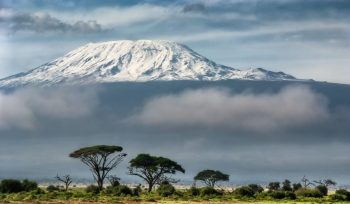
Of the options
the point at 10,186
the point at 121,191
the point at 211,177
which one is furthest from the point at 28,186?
the point at 211,177

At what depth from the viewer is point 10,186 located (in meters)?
116

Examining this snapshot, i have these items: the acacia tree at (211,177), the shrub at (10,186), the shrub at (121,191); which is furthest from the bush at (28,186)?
the acacia tree at (211,177)

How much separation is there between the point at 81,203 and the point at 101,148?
64.3 metres

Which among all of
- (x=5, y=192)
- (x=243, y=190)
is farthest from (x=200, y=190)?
(x=5, y=192)

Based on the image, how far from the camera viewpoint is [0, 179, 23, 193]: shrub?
114312 mm

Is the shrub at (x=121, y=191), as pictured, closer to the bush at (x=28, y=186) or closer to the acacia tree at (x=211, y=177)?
the bush at (x=28, y=186)

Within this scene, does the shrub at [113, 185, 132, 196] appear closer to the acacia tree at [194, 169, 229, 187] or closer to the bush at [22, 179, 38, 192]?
the bush at [22, 179, 38, 192]

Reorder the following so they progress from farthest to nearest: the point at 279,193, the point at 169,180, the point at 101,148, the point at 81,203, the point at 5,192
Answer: the point at 169,180 < the point at 101,148 < the point at 5,192 < the point at 279,193 < the point at 81,203

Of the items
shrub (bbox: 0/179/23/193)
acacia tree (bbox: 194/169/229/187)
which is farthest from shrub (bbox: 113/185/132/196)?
acacia tree (bbox: 194/169/229/187)

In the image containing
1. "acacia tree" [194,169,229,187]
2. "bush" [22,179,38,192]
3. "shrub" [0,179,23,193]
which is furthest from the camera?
"acacia tree" [194,169,229,187]

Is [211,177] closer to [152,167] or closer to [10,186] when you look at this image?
[152,167]

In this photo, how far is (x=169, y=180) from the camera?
478 feet

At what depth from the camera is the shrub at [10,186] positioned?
114 metres

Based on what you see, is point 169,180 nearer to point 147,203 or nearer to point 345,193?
point 345,193
